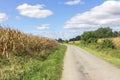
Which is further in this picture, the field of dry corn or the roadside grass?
the roadside grass

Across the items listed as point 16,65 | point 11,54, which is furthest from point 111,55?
point 16,65

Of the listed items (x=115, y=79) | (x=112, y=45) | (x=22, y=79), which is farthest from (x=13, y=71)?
(x=112, y=45)

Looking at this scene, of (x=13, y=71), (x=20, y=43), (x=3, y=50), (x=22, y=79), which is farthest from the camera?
(x=20, y=43)

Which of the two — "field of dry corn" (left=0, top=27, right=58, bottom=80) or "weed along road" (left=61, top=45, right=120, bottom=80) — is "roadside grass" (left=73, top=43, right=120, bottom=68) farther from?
"field of dry corn" (left=0, top=27, right=58, bottom=80)

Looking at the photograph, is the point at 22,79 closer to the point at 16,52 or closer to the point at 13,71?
the point at 13,71

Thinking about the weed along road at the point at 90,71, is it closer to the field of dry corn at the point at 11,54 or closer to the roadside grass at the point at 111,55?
the roadside grass at the point at 111,55

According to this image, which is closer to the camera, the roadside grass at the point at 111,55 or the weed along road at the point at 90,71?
the weed along road at the point at 90,71

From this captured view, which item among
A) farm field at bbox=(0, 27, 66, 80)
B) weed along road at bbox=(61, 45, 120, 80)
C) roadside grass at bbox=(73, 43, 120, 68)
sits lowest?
roadside grass at bbox=(73, 43, 120, 68)

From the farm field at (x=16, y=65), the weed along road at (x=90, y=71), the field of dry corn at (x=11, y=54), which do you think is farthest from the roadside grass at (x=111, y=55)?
the field of dry corn at (x=11, y=54)

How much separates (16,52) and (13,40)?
35.4 inches

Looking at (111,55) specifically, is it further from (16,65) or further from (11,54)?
(16,65)

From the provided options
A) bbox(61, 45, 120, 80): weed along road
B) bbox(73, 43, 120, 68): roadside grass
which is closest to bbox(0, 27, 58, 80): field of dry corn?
bbox(61, 45, 120, 80): weed along road

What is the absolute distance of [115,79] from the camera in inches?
617

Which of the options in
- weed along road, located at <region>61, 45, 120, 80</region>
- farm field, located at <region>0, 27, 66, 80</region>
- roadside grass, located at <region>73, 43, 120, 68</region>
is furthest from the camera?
roadside grass, located at <region>73, 43, 120, 68</region>
